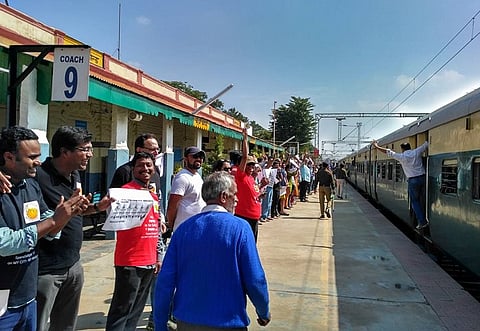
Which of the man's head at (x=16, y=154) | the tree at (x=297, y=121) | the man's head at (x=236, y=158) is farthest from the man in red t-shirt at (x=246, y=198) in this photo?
the tree at (x=297, y=121)

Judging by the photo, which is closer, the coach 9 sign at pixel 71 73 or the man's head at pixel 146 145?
the man's head at pixel 146 145

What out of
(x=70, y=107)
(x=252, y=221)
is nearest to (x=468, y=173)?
(x=252, y=221)

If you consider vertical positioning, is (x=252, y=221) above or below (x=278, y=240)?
above

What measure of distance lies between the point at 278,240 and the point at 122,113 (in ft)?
14.4

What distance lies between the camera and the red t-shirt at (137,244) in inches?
131

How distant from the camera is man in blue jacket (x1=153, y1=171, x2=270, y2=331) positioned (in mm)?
2299

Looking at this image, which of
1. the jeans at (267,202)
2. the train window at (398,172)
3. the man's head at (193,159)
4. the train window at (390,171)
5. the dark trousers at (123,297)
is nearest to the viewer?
the dark trousers at (123,297)

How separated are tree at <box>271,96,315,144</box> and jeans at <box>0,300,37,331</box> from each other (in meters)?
60.1

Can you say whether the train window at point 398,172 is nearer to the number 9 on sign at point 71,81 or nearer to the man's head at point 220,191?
the number 9 on sign at point 71,81

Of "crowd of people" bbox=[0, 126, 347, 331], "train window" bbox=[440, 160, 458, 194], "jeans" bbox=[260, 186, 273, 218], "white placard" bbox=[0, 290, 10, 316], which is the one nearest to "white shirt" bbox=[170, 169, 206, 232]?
"crowd of people" bbox=[0, 126, 347, 331]

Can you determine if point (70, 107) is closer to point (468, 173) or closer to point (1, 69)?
point (1, 69)

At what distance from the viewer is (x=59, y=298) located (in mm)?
3035

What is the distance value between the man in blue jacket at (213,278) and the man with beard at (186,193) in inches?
69.1

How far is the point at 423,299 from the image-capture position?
5.40 metres
